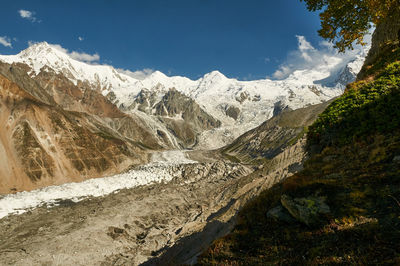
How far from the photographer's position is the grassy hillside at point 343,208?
5152 millimetres

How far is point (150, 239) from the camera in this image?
2341 cm

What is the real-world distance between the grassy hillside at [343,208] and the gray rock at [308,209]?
0.09 feet

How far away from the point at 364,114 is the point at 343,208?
22.3 feet

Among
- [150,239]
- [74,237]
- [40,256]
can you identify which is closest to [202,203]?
[150,239]

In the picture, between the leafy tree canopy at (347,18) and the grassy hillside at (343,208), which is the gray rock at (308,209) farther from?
the leafy tree canopy at (347,18)

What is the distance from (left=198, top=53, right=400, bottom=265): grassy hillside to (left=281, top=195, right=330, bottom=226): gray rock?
0.09 ft

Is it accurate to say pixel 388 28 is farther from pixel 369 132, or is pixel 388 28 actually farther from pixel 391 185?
pixel 391 185

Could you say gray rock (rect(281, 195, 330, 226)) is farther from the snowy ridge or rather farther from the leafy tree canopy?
the snowy ridge

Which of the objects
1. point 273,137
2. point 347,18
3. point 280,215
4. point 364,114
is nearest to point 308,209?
point 280,215

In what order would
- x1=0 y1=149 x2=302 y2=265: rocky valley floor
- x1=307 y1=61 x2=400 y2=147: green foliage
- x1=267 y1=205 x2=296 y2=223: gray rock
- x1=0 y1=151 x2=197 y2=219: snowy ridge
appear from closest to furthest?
x1=267 y1=205 x2=296 y2=223: gray rock, x1=307 y1=61 x2=400 y2=147: green foliage, x1=0 y1=149 x2=302 y2=265: rocky valley floor, x1=0 y1=151 x2=197 y2=219: snowy ridge

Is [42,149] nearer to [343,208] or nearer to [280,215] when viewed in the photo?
[280,215]

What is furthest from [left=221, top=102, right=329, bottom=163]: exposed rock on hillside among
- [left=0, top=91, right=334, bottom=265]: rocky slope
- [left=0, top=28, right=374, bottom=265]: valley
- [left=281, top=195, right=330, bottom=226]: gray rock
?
[left=281, top=195, right=330, bottom=226]: gray rock

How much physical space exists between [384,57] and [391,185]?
15323 millimetres

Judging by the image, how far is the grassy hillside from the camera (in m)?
5.15
